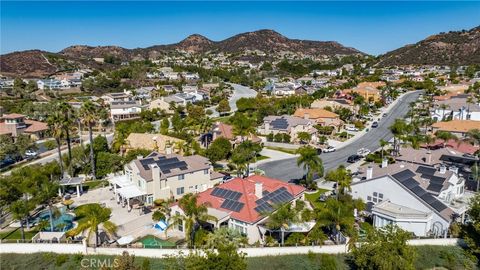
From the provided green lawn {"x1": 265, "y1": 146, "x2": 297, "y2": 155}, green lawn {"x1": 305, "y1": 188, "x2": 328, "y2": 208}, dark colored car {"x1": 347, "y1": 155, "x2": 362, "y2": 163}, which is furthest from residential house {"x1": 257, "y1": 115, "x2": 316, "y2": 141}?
green lawn {"x1": 305, "y1": 188, "x2": 328, "y2": 208}

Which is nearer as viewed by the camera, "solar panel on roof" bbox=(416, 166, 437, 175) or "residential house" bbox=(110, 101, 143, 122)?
"solar panel on roof" bbox=(416, 166, 437, 175)

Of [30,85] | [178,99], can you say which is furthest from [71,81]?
[178,99]

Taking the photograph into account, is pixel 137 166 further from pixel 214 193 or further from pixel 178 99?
pixel 178 99

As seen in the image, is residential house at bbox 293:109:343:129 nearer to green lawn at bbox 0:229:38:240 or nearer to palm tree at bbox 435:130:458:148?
palm tree at bbox 435:130:458:148

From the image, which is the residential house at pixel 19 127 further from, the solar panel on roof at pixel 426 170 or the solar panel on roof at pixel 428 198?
the solar panel on roof at pixel 428 198

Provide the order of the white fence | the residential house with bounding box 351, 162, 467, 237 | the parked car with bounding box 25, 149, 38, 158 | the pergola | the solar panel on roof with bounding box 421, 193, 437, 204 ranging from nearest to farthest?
the white fence
the residential house with bounding box 351, 162, 467, 237
the solar panel on roof with bounding box 421, 193, 437, 204
the pergola
the parked car with bounding box 25, 149, 38, 158

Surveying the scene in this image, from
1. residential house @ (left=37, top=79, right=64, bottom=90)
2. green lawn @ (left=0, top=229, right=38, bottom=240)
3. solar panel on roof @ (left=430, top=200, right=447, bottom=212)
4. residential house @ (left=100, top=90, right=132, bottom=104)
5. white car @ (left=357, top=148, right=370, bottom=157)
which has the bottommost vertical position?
green lawn @ (left=0, top=229, right=38, bottom=240)

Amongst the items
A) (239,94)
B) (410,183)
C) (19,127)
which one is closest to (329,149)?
(410,183)

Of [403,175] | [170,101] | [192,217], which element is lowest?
[192,217]

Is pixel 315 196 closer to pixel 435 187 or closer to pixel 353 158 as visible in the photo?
pixel 435 187
